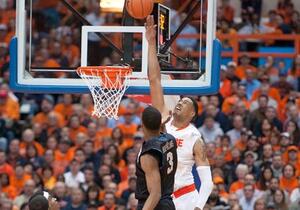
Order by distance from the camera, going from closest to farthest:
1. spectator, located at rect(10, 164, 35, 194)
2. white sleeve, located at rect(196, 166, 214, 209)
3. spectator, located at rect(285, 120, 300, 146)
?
white sleeve, located at rect(196, 166, 214, 209) → spectator, located at rect(10, 164, 35, 194) → spectator, located at rect(285, 120, 300, 146)

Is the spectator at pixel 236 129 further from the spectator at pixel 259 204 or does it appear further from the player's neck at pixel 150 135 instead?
the player's neck at pixel 150 135

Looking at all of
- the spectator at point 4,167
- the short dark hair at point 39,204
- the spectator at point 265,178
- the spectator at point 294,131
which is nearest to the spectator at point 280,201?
the spectator at point 265,178

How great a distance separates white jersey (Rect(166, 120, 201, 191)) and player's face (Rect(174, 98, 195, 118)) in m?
0.15

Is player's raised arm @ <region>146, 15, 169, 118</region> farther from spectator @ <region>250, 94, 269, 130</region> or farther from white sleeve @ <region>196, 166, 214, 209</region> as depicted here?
spectator @ <region>250, 94, 269, 130</region>

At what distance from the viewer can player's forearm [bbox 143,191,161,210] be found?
1030 centimetres

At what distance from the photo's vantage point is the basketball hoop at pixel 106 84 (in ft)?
39.0

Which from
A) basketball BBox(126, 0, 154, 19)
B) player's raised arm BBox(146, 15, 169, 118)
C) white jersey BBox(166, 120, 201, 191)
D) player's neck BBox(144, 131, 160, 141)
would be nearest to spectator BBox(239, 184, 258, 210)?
white jersey BBox(166, 120, 201, 191)

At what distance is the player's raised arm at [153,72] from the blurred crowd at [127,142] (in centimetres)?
493

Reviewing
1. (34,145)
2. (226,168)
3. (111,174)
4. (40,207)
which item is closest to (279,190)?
(226,168)

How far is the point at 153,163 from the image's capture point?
1035 centimetres

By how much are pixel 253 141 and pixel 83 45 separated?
21.0 feet

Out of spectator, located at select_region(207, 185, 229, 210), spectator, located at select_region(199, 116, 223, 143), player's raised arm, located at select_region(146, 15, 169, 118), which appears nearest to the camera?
player's raised arm, located at select_region(146, 15, 169, 118)

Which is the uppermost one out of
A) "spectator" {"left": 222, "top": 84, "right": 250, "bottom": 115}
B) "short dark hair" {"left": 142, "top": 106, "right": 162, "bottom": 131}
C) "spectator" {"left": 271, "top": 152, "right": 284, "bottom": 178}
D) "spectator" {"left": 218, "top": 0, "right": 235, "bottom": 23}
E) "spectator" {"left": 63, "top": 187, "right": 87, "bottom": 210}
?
"spectator" {"left": 218, "top": 0, "right": 235, "bottom": 23}

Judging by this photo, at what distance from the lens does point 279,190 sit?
→ 54.7ft
